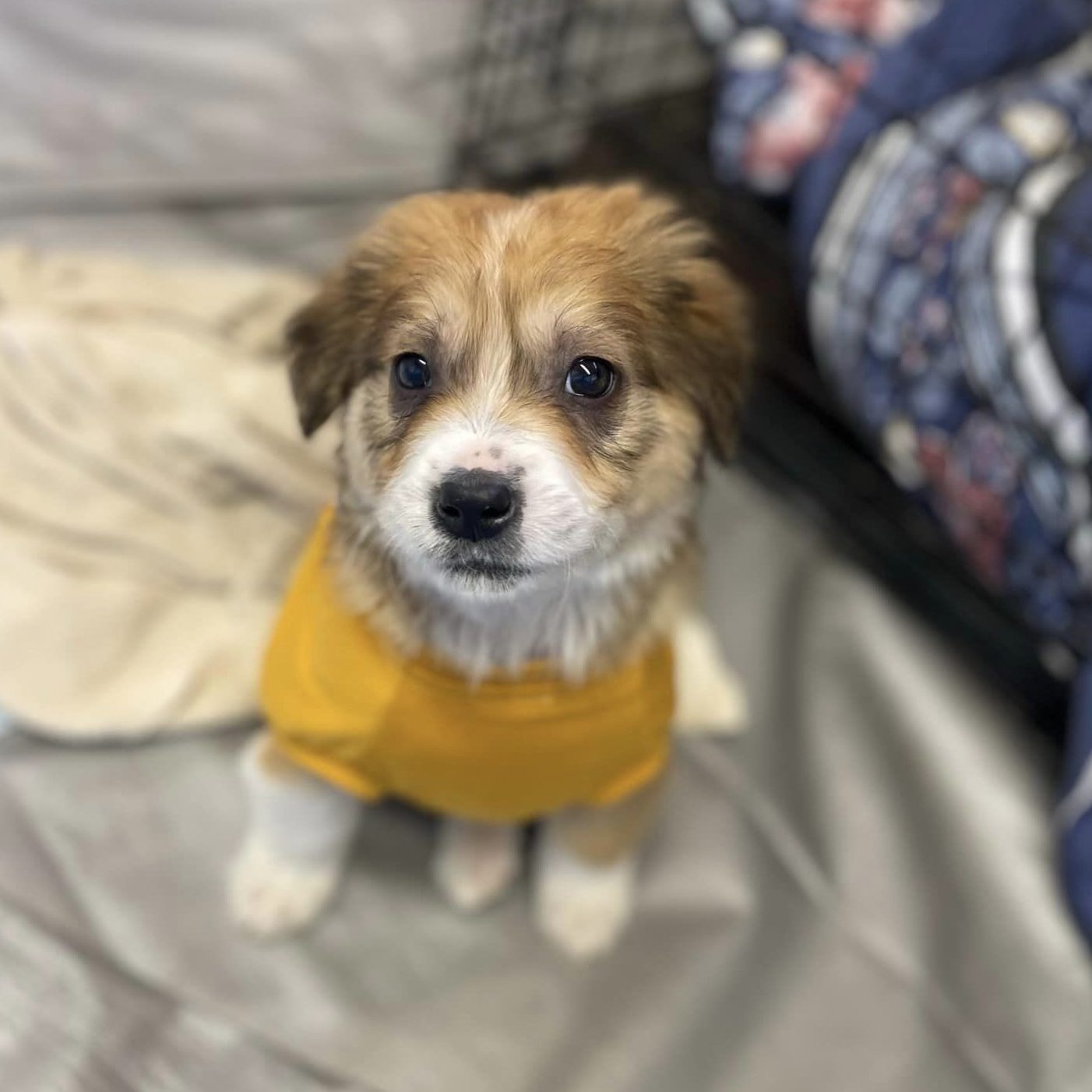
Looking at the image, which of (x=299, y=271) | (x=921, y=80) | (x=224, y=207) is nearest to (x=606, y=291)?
(x=921, y=80)

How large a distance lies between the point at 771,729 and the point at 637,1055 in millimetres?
611

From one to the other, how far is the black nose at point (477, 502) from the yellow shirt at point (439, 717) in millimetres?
277

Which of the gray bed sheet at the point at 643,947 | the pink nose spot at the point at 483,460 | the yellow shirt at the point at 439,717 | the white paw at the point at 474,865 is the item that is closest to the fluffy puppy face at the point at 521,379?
the pink nose spot at the point at 483,460

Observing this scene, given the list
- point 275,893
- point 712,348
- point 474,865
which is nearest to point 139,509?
point 275,893

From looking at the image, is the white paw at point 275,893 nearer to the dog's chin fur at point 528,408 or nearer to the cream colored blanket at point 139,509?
the cream colored blanket at point 139,509

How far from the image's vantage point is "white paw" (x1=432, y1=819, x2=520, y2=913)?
173 centimetres

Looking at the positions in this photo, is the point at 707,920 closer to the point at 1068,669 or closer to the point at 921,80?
the point at 1068,669

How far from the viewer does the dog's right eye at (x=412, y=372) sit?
4.04ft

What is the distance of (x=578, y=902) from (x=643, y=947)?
5.1 inches

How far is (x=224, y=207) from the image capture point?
268 centimetres

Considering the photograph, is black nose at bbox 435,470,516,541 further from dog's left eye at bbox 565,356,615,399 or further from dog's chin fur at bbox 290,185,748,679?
dog's left eye at bbox 565,356,615,399

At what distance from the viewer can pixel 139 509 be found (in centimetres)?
197

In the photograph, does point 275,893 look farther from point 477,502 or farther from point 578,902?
point 477,502

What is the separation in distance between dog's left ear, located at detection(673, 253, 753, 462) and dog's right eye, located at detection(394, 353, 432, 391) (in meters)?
0.29
